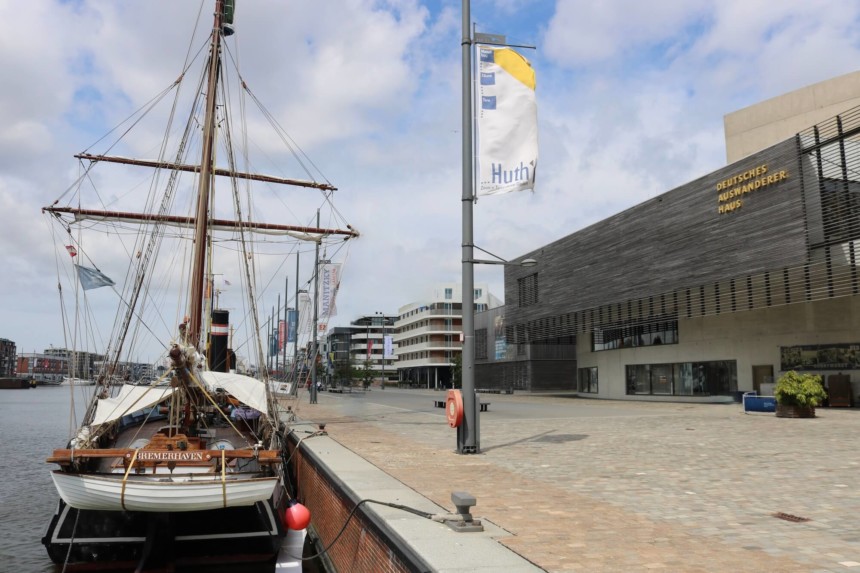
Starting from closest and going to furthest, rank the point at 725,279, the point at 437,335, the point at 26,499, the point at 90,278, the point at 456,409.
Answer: the point at 456,409
the point at 26,499
the point at 90,278
the point at 725,279
the point at 437,335

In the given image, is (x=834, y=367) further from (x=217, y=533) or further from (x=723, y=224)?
(x=217, y=533)

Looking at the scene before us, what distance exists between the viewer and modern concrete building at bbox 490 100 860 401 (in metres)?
24.8

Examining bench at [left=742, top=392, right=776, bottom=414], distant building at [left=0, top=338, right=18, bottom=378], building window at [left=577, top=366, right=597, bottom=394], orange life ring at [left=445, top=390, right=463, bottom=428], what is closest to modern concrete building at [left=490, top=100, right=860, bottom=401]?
building window at [left=577, top=366, right=597, bottom=394]

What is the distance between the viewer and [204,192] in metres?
15.3

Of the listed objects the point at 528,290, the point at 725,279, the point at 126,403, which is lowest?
the point at 126,403

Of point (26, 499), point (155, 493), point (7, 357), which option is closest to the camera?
point (155, 493)

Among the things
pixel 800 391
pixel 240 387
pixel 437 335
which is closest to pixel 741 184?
pixel 800 391

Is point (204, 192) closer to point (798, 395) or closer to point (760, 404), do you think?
point (798, 395)

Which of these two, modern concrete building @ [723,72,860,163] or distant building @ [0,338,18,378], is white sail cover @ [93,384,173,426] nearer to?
modern concrete building @ [723,72,860,163]

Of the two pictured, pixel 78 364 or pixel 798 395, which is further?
pixel 798 395

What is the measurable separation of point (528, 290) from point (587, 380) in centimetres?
865

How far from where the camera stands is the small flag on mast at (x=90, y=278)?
15.8m

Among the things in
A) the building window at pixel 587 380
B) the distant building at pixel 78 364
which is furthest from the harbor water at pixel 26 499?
the building window at pixel 587 380

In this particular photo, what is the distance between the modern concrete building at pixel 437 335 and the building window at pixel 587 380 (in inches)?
1749
